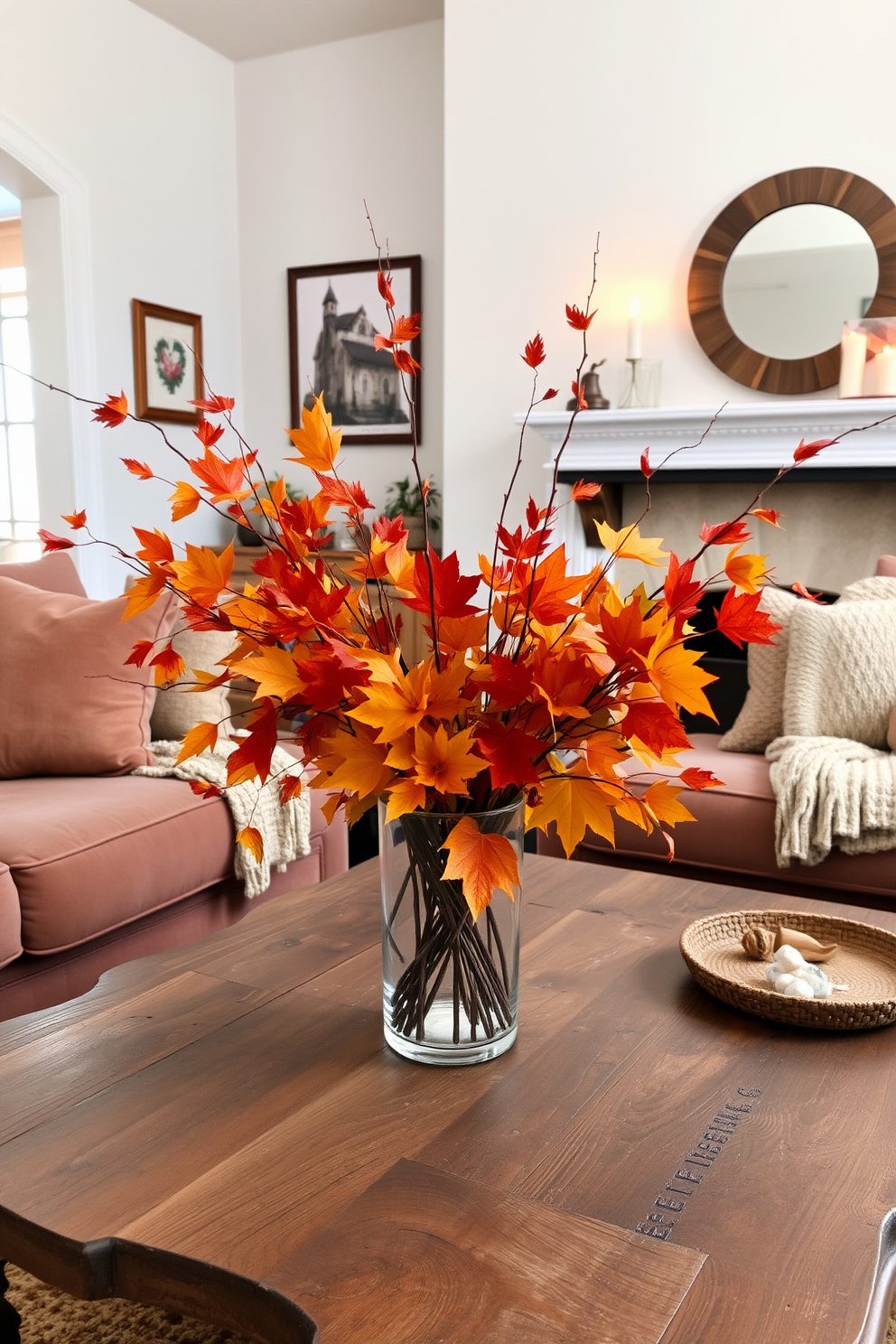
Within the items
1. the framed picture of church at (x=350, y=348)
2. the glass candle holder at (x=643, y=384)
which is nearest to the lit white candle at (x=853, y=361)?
the glass candle holder at (x=643, y=384)

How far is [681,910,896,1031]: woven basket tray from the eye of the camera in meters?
1.08

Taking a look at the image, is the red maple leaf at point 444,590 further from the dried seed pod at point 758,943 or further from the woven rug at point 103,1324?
the woven rug at point 103,1324

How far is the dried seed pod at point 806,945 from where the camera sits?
4.03 feet

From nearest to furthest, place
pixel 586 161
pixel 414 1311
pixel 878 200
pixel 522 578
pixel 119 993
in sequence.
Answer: pixel 414 1311 < pixel 522 578 < pixel 119 993 < pixel 878 200 < pixel 586 161

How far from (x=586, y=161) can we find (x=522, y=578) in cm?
326

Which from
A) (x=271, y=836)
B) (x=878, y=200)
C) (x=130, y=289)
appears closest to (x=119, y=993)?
(x=271, y=836)

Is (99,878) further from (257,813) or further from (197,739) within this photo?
(197,739)

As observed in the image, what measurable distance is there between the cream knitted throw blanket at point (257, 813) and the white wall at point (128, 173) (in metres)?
1.97

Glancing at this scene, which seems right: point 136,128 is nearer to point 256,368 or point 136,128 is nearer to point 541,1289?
point 256,368

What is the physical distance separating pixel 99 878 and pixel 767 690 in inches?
58.8

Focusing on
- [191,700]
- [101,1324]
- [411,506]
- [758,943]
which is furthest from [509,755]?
[411,506]

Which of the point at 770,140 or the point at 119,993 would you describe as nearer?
the point at 119,993

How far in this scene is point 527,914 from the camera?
142 cm

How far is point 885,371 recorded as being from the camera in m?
3.17
